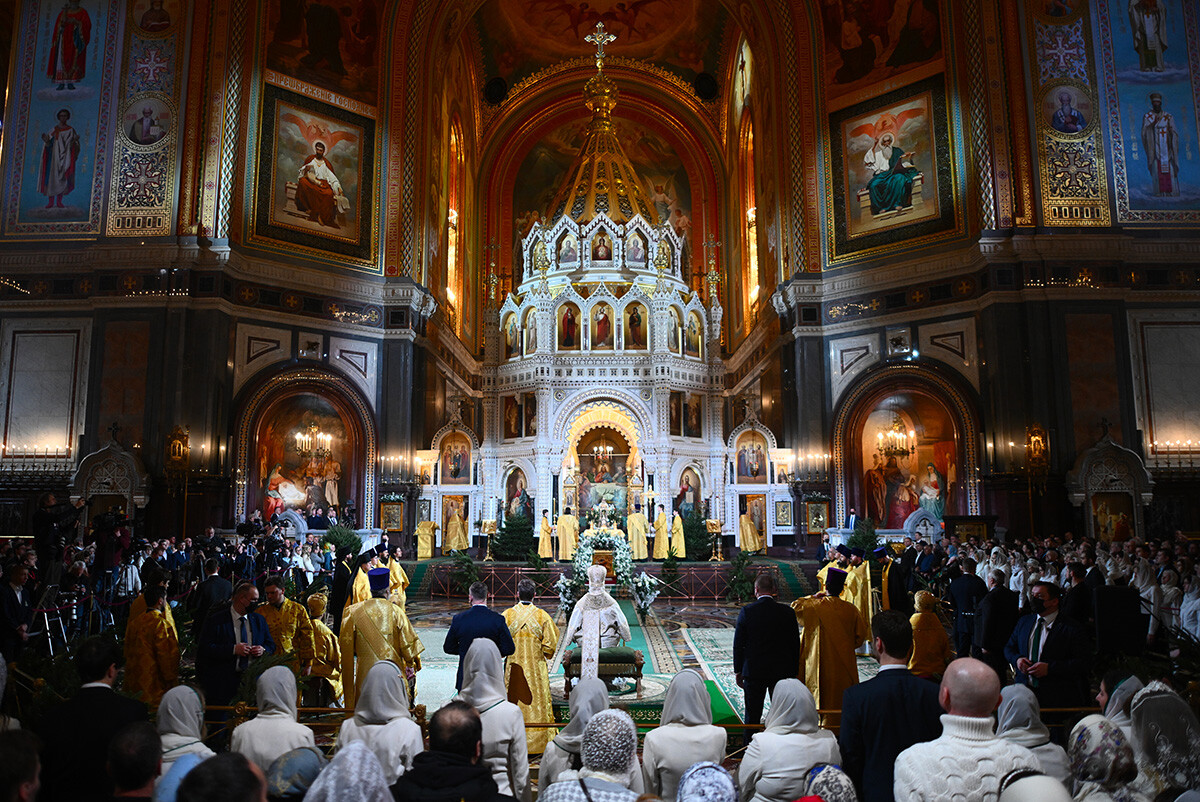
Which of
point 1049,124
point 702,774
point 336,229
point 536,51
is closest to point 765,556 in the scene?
point 1049,124

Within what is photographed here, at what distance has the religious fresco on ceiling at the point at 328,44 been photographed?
20.9 meters

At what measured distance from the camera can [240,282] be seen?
64.3 feet

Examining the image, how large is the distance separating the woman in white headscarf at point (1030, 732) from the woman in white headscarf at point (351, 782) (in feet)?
8.86

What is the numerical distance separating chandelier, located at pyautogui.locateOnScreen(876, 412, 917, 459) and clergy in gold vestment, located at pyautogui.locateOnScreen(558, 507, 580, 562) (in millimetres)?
8100

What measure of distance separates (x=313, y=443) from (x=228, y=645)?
15.3 meters

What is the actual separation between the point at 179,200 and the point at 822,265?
15.4 meters

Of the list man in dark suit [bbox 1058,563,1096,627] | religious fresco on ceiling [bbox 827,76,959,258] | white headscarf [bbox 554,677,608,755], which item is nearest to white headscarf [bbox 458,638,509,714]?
white headscarf [bbox 554,677,608,755]

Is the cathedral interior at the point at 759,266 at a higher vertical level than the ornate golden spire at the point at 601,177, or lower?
lower

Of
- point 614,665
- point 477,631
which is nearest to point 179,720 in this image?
point 477,631

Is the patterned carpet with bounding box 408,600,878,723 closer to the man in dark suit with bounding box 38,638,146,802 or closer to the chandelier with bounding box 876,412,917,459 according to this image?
the man in dark suit with bounding box 38,638,146,802

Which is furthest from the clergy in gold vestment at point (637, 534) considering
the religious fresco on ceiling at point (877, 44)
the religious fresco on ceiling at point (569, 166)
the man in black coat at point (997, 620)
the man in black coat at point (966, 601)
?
the religious fresco on ceiling at point (569, 166)

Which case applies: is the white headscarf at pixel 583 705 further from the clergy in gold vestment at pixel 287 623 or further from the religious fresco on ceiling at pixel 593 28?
the religious fresco on ceiling at pixel 593 28

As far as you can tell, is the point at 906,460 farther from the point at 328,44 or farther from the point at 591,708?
the point at 328,44

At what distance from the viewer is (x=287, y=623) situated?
755cm
